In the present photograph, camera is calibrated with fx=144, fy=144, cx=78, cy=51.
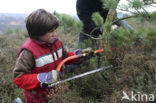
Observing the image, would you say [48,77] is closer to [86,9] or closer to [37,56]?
[37,56]

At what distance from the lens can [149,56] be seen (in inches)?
77.7

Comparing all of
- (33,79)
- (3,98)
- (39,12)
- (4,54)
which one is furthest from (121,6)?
(4,54)

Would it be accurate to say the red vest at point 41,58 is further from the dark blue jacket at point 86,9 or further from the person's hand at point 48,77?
the dark blue jacket at point 86,9

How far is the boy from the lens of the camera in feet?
4.23

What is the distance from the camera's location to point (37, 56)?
53.8 inches

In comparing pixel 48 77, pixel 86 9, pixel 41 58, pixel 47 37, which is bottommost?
pixel 48 77

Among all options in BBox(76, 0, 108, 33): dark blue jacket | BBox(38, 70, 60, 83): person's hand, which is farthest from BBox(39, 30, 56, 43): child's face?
BBox(76, 0, 108, 33): dark blue jacket

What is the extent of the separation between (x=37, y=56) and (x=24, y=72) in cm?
19

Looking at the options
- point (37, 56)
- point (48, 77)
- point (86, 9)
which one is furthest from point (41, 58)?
point (86, 9)

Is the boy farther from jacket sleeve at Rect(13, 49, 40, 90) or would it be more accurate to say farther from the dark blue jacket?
the dark blue jacket

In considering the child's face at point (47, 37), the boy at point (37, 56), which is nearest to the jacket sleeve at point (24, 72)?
the boy at point (37, 56)

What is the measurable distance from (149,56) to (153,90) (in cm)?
65

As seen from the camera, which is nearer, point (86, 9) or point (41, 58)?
point (41, 58)

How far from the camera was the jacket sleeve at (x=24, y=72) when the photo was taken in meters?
1.27
